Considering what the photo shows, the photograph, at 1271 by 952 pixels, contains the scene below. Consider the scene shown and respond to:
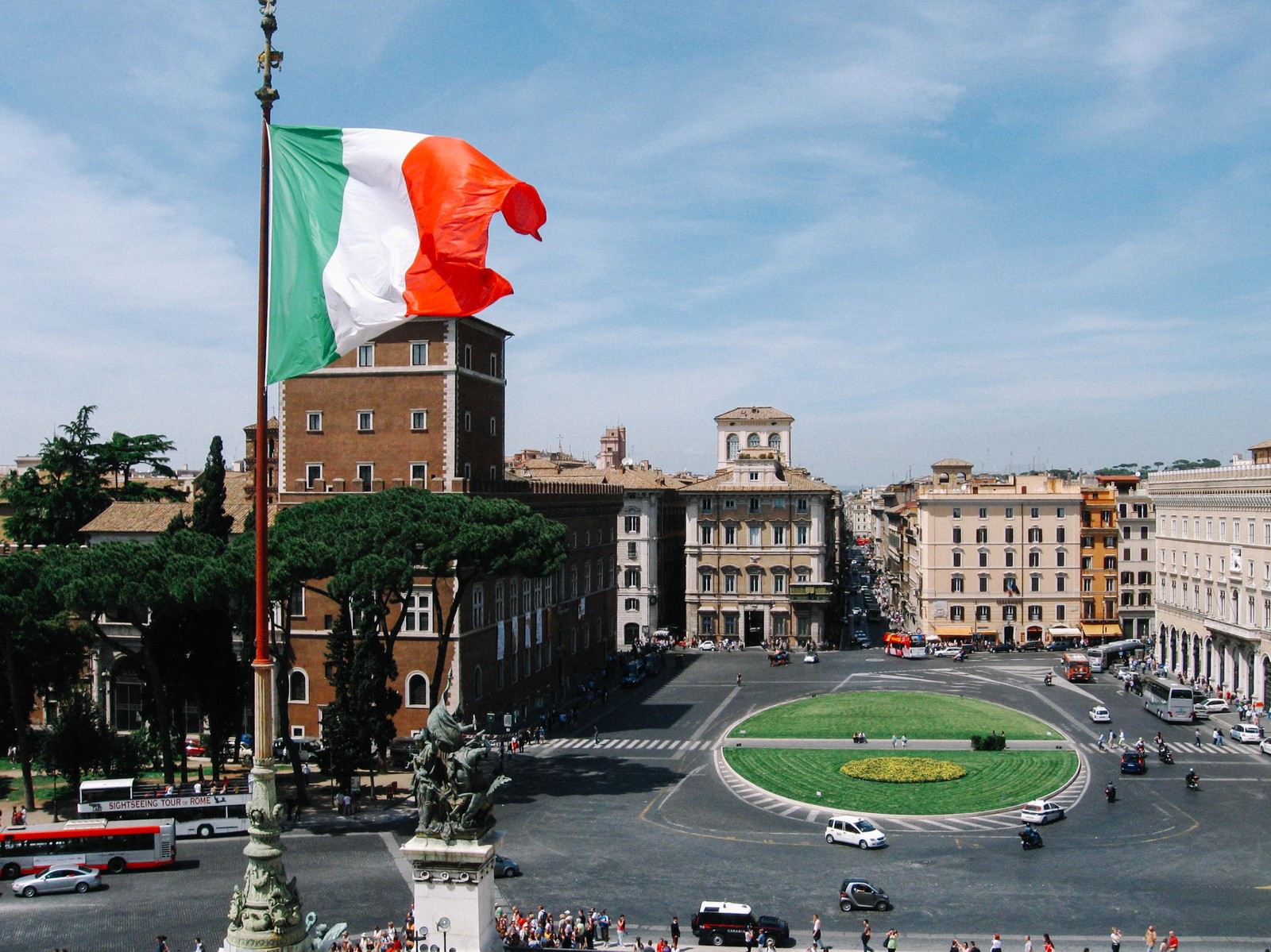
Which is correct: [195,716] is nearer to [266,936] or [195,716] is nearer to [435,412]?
[435,412]

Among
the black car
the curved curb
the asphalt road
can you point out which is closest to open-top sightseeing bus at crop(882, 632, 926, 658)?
the curved curb

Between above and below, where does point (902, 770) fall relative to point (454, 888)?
below

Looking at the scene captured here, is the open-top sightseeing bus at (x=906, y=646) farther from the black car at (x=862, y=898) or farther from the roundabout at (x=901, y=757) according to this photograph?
the black car at (x=862, y=898)

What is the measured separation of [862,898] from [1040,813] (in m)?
12.5

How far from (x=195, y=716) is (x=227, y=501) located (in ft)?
41.3

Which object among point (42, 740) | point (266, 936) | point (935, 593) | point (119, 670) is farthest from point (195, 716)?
point (935, 593)

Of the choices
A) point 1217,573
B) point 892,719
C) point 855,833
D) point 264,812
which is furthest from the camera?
point 1217,573

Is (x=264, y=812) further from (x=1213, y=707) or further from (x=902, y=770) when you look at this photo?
(x=1213, y=707)

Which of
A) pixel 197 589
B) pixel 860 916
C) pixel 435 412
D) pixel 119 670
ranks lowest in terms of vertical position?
pixel 860 916

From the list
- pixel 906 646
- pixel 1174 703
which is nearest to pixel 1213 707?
pixel 1174 703

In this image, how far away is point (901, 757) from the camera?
2136 inches

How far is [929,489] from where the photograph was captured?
333ft

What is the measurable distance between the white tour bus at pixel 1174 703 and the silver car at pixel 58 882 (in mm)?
54887

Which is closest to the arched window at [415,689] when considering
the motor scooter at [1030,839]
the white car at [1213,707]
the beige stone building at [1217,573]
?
the motor scooter at [1030,839]
